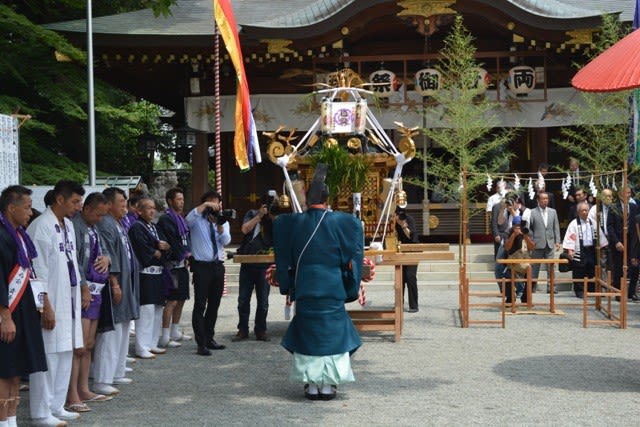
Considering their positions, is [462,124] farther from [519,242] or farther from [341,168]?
[341,168]

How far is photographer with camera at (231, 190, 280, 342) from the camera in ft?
33.7

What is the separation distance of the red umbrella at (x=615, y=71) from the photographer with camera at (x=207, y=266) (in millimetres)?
3902

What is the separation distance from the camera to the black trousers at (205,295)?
940 cm

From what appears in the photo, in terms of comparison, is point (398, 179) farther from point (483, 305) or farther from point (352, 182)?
point (483, 305)

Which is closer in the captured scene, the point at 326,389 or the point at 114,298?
the point at 326,389

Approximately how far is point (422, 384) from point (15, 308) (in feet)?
11.6

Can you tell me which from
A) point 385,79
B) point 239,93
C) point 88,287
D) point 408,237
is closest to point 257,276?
point 408,237

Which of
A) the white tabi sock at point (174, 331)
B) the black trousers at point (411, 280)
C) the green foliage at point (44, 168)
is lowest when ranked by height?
the white tabi sock at point (174, 331)

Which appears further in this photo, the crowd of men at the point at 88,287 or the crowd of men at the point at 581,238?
the crowd of men at the point at 581,238

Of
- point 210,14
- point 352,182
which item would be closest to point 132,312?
point 352,182

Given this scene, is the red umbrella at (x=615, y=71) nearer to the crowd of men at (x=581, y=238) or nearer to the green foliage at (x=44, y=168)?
the crowd of men at (x=581, y=238)

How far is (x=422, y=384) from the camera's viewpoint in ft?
25.2

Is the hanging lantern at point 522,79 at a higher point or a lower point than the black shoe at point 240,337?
higher

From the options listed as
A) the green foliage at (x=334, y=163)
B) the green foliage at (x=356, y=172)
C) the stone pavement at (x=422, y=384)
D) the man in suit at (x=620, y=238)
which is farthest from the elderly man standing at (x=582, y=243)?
the green foliage at (x=334, y=163)
